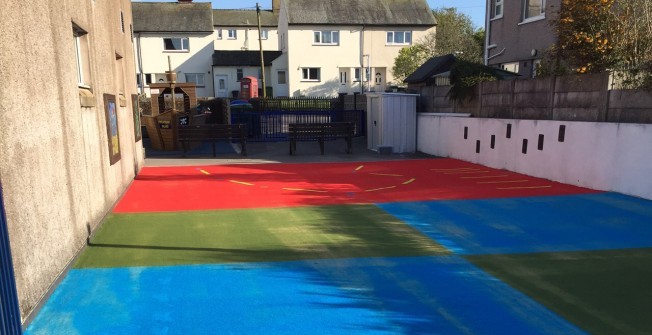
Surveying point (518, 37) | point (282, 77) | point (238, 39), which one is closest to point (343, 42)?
point (282, 77)

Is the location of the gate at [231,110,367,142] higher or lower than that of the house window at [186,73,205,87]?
lower

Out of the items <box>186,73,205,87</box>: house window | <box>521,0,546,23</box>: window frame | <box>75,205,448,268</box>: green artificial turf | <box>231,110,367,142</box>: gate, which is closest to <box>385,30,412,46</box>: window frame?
<box>186,73,205,87</box>: house window

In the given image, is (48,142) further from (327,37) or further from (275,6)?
(275,6)

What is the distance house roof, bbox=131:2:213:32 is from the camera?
4081 cm

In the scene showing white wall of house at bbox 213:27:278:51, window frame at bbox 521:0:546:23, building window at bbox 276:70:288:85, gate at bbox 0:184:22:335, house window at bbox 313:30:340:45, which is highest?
white wall of house at bbox 213:27:278:51

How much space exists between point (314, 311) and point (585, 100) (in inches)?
343

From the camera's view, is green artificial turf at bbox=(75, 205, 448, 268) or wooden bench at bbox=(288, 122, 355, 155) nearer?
green artificial turf at bbox=(75, 205, 448, 268)

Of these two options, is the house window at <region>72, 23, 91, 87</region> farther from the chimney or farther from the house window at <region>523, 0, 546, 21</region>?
the chimney

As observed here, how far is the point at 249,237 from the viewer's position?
6.61 meters

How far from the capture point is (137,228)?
7.12 m

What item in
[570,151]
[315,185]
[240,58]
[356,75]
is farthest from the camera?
[240,58]

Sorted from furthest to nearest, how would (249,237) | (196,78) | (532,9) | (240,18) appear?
(240,18)
(196,78)
(532,9)
(249,237)

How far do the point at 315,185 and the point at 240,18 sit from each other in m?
47.1

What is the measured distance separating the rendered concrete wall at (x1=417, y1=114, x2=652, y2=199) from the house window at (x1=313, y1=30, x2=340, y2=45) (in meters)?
25.6
